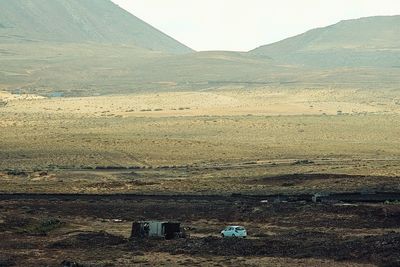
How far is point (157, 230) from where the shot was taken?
3838 cm

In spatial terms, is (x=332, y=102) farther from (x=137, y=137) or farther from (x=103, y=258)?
(x=103, y=258)

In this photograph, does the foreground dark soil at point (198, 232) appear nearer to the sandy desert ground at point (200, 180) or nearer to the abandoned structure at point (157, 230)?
the sandy desert ground at point (200, 180)

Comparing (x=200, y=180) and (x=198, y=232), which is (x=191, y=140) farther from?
(x=198, y=232)

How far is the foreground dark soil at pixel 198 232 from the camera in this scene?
108ft

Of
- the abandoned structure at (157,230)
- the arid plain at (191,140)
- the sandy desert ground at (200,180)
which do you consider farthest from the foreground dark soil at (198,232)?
the arid plain at (191,140)

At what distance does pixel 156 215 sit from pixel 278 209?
655 cm

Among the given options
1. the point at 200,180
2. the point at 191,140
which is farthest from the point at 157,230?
the point at 191,140

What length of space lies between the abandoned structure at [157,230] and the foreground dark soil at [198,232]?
686mm

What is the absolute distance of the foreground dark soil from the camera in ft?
108

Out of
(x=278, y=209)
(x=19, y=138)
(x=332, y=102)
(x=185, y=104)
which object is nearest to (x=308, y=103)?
(x=332, y=102)

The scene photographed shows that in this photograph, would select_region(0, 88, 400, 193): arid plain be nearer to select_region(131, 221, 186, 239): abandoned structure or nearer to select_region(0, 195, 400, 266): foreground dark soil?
select_region(0, 195, 400, 266): foreground dark soil

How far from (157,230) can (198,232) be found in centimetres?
301

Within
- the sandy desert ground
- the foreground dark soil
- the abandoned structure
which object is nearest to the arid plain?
the sandy desert ground

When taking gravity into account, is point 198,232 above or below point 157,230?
below
